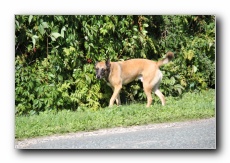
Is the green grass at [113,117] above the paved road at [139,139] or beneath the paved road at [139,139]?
above

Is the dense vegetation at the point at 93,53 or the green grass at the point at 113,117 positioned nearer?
the green grass at the point at 113,117

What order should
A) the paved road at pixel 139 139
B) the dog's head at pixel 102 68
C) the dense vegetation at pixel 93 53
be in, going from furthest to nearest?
1. the dog's head at pixel 102 68
2. the dense vegetation at pixel 93 53
3. the paved road at pixel 139 139

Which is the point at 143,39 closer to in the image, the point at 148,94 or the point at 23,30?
the point at 148,94

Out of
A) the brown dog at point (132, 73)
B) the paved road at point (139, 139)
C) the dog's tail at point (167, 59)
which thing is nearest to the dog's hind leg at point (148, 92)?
the brown dog at point (132, 73)

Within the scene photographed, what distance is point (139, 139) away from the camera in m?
6.99

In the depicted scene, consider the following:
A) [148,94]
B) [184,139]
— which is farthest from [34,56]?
[184,139]

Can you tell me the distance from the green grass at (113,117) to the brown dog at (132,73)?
0.52 ft

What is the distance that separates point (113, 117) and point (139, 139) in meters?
0.36

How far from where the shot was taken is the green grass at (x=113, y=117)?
6949 millimetres

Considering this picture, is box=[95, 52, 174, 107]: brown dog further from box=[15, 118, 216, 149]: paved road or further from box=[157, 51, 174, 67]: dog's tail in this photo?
box=[15, 118, 216, 149]: paved road

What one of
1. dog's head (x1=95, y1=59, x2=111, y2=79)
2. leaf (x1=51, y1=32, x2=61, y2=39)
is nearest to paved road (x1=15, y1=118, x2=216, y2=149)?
dog's head (x1=95, y1=59, x2=111, y2=79)

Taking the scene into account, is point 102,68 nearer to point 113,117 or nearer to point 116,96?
point 116,96

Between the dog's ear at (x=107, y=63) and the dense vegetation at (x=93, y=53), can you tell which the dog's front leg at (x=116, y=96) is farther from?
the dog's ear at (x=107, y=63)

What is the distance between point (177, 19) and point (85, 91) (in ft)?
3.95
